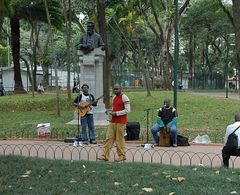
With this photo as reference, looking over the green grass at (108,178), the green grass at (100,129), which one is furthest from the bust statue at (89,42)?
the green grass at (108,178)

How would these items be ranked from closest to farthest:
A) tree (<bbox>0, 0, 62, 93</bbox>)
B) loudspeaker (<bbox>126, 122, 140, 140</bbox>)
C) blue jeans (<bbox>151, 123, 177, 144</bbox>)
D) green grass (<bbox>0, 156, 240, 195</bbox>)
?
green grass (<bbox>0, 156, 240, 195</bbox>)
blue jeans (<bbox>151, 123, 177, 144</bbox>)
loudspeaker (<bbox>126, 122, 140, 140</bbox>)
tree (<bbox>0, 0, 62, 93</bbox>)

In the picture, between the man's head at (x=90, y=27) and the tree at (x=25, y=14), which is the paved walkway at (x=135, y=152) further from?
the tree at (x=25, y=14)

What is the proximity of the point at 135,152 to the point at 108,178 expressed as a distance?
3747 mm

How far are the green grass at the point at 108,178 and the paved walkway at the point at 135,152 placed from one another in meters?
1.45

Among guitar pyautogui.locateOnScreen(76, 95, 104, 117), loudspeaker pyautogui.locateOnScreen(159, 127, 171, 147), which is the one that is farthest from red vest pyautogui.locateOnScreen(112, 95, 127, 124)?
loudspeaker pyautogui.locateOnScreen(159, 127, 171, 147)

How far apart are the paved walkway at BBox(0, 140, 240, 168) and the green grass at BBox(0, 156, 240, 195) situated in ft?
4.75

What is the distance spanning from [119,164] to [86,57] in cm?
810

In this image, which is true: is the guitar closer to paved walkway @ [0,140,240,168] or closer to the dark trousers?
paved walkway @ [0,140,240,168]

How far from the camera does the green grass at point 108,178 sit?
7.66 m

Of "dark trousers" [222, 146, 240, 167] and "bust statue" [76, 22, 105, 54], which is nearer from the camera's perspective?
"dark trousers" [222, 146, 240, 167]

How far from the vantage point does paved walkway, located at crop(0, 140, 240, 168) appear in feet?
35.7

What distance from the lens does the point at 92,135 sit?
1354 cm

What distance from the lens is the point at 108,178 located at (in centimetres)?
838

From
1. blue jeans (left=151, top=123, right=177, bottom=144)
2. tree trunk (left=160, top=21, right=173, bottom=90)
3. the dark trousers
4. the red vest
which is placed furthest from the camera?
tree trunk (left=160, top=21, right=173, bottom=90)
